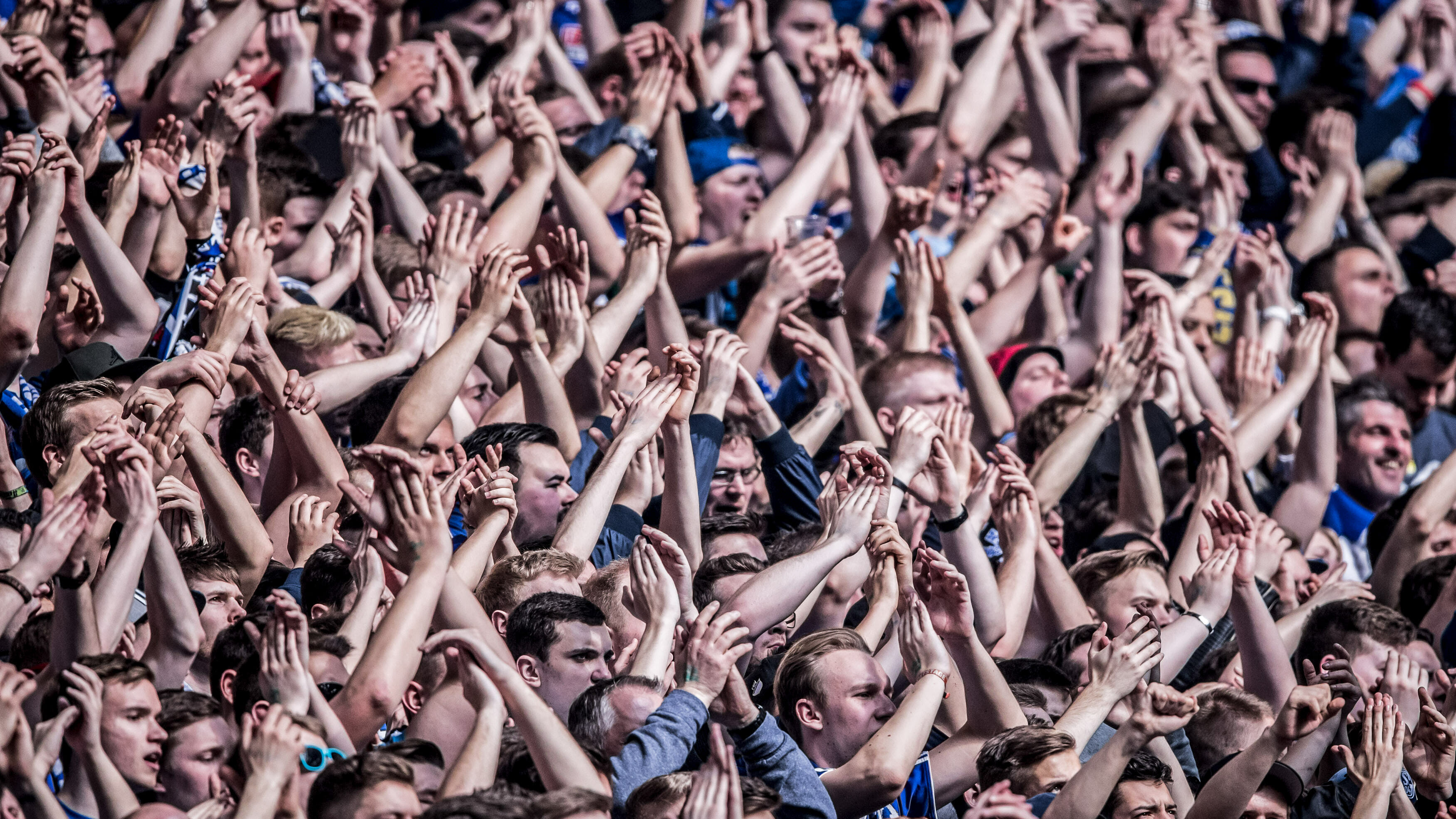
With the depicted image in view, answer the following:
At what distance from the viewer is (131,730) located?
4316 mm

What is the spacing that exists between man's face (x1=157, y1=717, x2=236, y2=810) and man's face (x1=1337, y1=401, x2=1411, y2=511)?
16.8 feet

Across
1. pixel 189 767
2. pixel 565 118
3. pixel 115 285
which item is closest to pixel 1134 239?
pixel 565 118

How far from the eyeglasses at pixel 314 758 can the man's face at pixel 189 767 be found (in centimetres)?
44

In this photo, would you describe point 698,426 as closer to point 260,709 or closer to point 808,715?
point 808,715

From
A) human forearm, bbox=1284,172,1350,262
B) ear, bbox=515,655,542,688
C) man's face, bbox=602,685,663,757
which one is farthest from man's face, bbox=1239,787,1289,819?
human forearm, bbox=1284,172,1350,262

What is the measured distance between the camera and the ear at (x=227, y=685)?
4578 millimetres

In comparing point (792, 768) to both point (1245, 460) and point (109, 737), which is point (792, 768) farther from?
point (1245, 460)

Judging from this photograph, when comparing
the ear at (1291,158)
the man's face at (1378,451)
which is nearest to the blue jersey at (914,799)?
the man's face at (1378,451)

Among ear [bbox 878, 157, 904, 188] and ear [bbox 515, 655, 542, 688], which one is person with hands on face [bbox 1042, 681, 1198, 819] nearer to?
ear [bbox 515, 655, 542, 688]

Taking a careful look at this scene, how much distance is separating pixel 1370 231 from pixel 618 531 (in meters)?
5.27

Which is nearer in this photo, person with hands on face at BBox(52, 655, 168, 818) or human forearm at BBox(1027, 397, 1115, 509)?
person with hands on face at BBox(52, 655, 168, 818)

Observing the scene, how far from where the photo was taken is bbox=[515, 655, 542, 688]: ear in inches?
206

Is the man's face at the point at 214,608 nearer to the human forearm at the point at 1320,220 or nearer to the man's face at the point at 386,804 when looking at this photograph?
the man's face at the point at 386,804

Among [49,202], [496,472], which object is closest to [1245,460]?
[496,472]
